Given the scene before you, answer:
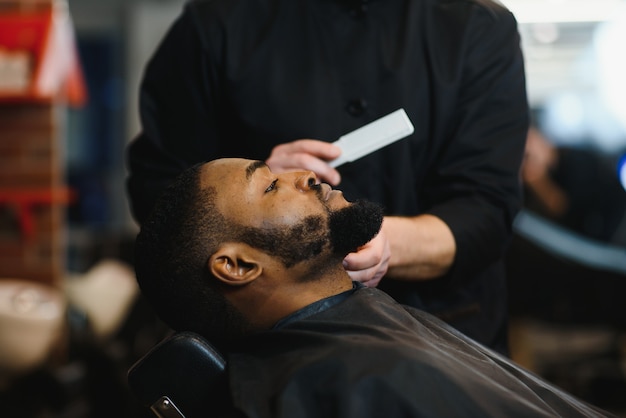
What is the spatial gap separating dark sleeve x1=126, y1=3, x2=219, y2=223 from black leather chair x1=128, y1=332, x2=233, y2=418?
0.53 metres

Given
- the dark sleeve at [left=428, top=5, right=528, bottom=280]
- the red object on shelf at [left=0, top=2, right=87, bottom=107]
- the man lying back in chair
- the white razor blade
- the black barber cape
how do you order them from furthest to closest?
the red object on shelf at [left=0, top=2, right=87, bottom=107]
the dark sleeve at [left=428, top=5, right=528, bottom=280]
the white razor blade
the man lying back in chair
the black barber cape

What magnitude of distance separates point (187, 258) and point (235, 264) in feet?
0.25

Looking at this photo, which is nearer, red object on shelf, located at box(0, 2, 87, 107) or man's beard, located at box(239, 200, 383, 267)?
man's beard, located at box(239, 200, 383, 267)

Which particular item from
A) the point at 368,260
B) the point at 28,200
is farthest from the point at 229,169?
the point at 28,200

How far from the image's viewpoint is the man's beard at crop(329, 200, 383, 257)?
130 centimetres

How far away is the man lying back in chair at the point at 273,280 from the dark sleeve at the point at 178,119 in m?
0.38

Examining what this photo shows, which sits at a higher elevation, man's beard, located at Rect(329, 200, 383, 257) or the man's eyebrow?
the man's eyebrow

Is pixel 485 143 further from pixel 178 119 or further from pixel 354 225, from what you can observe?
pixel 178 119

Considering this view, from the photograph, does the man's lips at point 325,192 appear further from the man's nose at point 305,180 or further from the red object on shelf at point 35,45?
the red object on shelf at point 35,45

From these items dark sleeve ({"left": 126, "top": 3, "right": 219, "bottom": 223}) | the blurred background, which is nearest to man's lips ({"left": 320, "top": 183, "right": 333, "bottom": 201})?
dark sleeve ({"left": 126, "top": 3, "right": 219, "bottom": 223})

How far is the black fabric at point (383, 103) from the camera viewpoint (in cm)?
164

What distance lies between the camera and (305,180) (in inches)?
52.7

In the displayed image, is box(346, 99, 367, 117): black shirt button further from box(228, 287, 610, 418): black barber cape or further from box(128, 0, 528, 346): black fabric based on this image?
box(228, 287, 610, 418): black barber cape

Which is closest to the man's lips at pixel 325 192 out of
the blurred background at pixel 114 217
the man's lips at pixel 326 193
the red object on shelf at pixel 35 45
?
the man's lips at pixel 326 193
